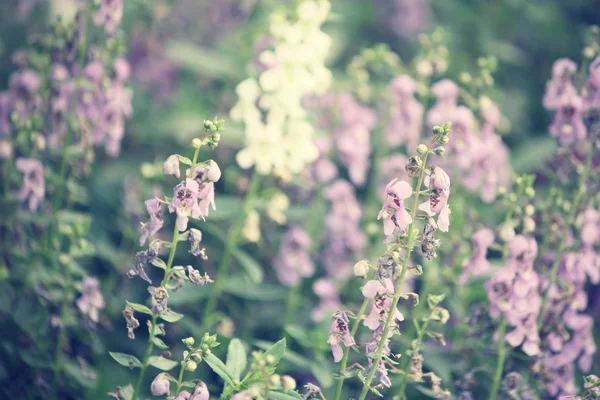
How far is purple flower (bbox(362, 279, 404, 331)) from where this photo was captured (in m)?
2.13

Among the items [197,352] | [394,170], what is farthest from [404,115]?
[197,352]

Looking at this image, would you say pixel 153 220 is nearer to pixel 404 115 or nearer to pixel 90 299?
pixel 90 299

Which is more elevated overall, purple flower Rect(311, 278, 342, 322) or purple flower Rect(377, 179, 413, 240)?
purple flower Rect(311, 278, 342, 322)

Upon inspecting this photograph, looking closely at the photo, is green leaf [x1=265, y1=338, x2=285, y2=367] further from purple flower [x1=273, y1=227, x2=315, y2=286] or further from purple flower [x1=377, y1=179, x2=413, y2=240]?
purple flower [x1=273, y1=227, x2=315, y2=286]

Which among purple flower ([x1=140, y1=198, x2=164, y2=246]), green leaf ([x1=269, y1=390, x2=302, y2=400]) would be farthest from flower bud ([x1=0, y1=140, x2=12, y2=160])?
green leaf ([x1=269, y1=390, x2=302, y2=400])

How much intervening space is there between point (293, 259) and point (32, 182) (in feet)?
4.63

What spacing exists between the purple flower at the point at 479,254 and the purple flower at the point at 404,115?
89cm

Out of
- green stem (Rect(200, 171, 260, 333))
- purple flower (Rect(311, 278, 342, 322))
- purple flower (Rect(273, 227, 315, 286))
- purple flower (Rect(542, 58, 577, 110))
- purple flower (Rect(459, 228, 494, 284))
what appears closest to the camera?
A: purple flower (Rect(459, 228, 494, 284))

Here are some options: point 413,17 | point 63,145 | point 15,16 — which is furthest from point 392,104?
point 15,16

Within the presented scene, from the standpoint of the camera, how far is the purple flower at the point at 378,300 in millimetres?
2129

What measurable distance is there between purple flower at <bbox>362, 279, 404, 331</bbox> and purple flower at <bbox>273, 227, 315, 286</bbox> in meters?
1.30

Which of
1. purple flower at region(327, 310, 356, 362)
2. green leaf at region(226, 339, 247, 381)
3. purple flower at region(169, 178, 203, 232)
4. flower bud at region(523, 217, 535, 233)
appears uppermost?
flower bud at region(523, 217, 535, 233)

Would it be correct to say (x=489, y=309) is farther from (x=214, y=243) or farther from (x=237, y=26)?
(x=237, y=26)

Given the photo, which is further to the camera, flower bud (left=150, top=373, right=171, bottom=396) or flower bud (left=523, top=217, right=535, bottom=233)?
flower bud (left=523, top=217, right=535, bottom=233)
